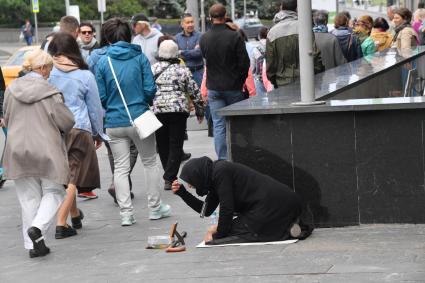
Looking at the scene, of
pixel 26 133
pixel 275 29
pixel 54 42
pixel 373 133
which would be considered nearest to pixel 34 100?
pixel 26 133

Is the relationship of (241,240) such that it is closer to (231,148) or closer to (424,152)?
(231,148)

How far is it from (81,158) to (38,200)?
3.29ft

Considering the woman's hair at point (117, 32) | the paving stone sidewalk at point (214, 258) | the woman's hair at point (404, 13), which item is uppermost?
the woman's hair at point (117, 32)

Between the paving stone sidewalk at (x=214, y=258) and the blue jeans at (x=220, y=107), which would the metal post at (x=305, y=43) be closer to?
the paving stone sidewalk at (x=214, y=258)

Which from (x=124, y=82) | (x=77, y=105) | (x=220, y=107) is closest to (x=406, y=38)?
(x=220, y=107)

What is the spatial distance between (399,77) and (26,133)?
7.06 metres

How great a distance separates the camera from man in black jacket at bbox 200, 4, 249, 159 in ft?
36.3

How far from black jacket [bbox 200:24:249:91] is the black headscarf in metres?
3.44

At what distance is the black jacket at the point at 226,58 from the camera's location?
11062mm

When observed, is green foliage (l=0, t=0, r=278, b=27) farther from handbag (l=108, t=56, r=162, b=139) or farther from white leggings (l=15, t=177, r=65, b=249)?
white leggings (l=15, t=177, r=65, b=249)

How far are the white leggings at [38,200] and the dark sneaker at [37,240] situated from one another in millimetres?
64

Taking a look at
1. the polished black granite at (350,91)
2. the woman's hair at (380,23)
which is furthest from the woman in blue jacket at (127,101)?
the woman's hair at (380,23)

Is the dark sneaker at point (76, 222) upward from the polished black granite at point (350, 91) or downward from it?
downward

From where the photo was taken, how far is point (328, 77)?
11.0m
